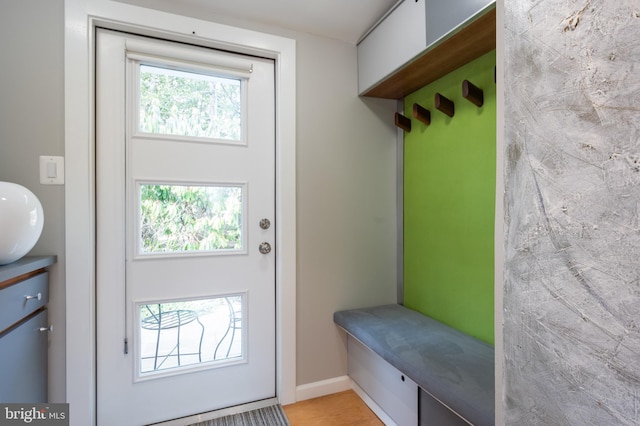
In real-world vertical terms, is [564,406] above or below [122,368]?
above

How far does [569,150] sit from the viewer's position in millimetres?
558

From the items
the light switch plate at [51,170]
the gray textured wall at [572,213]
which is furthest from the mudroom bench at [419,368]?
the light switch plate at [51,170]

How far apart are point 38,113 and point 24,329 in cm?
89

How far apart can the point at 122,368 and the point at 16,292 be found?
64cm

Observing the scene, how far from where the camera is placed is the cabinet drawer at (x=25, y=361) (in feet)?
3.48

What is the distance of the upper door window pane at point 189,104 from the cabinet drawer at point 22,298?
0.79m

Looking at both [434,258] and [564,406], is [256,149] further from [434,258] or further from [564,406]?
[564,406]

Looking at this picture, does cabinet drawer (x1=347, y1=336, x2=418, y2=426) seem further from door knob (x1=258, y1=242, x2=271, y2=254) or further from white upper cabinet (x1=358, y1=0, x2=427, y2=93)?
white upper cabinet (x1=358, y1=0, x2=427, y2=93)

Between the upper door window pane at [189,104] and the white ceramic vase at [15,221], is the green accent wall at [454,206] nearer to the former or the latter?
the upper door window pane at [189,104]

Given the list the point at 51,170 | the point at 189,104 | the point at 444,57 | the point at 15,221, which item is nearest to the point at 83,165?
the point at 51,170

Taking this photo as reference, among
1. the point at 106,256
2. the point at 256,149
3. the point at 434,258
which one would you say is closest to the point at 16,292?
the point at 106,256

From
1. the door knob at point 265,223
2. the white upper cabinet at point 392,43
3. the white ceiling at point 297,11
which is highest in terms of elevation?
the white ceiling at point 297,11

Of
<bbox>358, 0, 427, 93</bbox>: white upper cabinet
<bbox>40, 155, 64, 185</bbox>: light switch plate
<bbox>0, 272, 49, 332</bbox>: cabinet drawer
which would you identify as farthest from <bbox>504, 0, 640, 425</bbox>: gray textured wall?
<bbox>40, 155, 64, 185</bbox>: light switch plate

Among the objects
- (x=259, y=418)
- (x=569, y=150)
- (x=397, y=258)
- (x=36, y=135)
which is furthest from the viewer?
(x=397, y=258)
